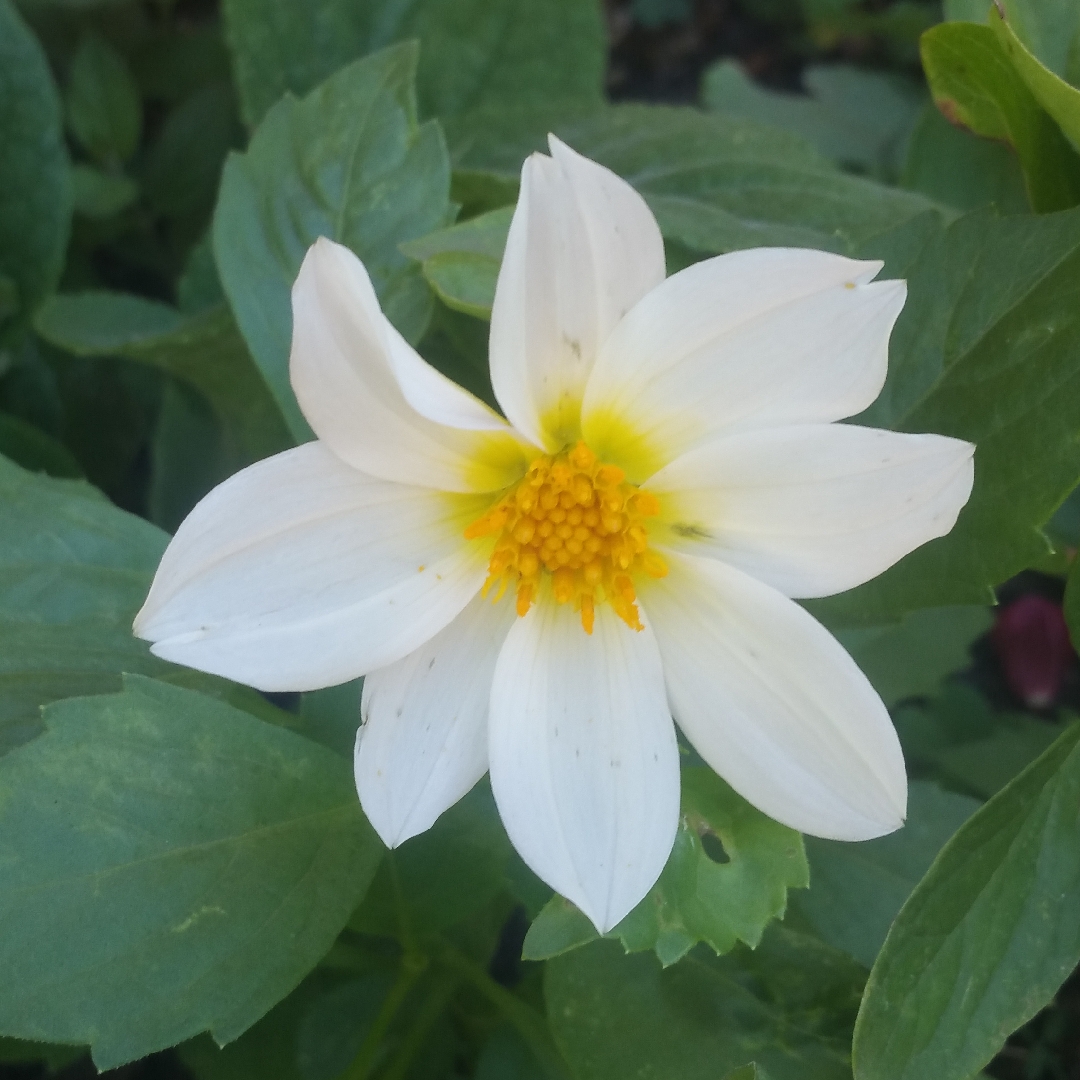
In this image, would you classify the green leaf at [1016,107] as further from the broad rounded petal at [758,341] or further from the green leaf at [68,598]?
the green leaf at [68,598]

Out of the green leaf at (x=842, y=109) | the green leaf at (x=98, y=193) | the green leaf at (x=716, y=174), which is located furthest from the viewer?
the green leaf at (x=842, y=109)

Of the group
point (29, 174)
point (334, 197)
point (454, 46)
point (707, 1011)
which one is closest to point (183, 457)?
point (29, 174)

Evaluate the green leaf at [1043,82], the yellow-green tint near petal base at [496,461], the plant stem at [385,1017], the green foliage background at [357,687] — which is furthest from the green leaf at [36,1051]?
the green leaf at [1043,82]

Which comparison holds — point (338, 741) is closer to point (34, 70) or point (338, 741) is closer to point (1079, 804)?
point (1079, 804)

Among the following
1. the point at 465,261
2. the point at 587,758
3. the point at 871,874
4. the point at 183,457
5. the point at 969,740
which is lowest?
the point at 969,740

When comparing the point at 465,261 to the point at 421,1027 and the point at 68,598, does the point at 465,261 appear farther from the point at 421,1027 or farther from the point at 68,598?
the point at 421,1027

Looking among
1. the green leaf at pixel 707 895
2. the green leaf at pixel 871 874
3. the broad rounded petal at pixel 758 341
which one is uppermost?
the broad rounded petal at pixel 758 341

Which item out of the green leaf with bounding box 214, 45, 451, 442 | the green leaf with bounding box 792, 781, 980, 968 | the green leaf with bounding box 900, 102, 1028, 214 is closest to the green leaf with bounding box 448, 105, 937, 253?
the green leaf with bounding box 900, 102, 1028, 214

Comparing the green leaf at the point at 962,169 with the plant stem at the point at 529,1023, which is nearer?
the plant stem at the point at 529,1023
